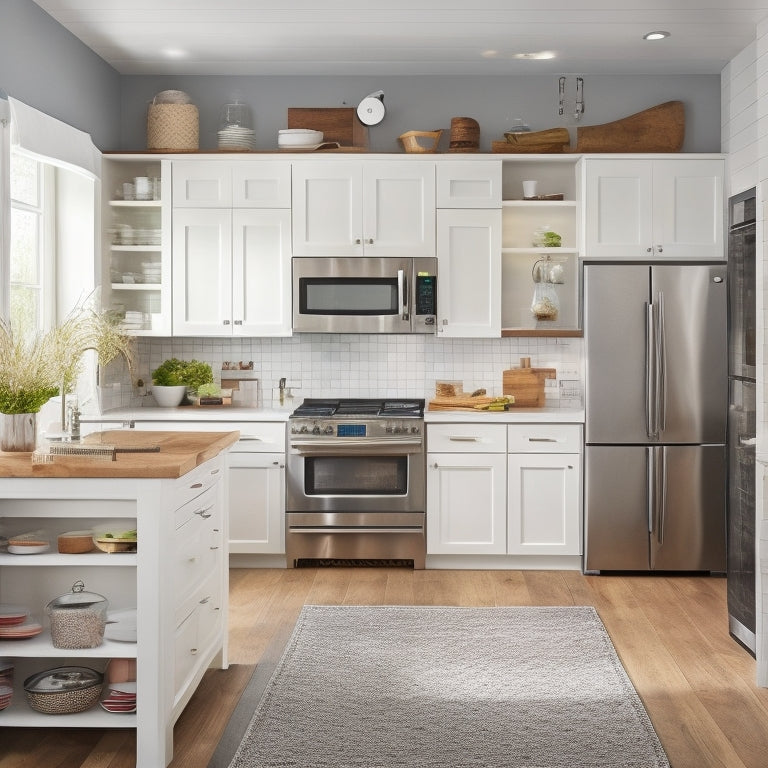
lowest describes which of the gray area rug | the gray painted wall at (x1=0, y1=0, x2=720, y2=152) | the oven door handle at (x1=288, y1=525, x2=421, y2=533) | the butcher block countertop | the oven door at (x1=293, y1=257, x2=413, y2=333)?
the gray area rug

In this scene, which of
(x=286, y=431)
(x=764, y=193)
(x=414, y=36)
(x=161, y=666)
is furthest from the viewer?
(x=286, y=431)

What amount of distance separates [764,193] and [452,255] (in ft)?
6.73

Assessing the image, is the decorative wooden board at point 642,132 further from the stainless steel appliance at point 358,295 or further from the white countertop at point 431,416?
the white countertop at point 431,416

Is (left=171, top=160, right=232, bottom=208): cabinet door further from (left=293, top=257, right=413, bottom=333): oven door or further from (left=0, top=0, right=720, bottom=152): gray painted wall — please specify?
(left=293, top=257, right=413, bottom=333): oven door

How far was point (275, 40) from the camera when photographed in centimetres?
486

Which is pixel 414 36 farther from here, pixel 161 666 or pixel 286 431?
pixel 161 666

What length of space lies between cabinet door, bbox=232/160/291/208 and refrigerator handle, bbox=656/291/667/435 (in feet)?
7.27

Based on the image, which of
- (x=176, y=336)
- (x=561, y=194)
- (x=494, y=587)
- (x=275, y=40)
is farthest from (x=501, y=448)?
(x=275, y=40)

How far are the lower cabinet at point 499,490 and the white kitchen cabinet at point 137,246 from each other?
182 cm

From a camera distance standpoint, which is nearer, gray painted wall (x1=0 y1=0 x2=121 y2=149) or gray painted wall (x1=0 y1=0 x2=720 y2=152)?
gray painted wall (x1=0 y1=0 x2=121 y2=149)

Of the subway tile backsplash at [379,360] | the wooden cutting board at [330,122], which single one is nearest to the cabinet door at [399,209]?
the wooden cutting board at [330,122]

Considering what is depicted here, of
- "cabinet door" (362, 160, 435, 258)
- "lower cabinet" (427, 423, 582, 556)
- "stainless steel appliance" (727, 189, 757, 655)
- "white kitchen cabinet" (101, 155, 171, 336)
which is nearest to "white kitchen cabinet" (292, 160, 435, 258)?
"cabinet door" (362, 160, 435, 258)

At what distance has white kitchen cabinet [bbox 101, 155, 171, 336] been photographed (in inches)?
206

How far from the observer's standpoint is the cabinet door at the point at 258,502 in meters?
5.07
